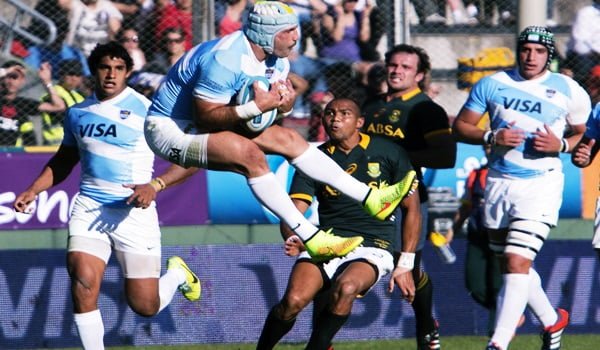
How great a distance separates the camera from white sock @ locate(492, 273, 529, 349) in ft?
30.5

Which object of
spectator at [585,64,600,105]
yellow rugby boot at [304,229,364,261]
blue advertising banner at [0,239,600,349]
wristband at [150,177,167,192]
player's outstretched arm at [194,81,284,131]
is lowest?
blue advertising banner at [0,239,600,349]

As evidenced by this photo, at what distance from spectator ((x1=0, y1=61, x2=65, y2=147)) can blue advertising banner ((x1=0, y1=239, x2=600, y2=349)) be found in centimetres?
231

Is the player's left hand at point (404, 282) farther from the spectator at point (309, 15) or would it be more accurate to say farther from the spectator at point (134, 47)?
the spectator at point (309, 15)

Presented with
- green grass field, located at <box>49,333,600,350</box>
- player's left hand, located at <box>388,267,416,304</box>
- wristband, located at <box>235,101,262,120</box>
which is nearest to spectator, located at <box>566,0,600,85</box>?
green grass field, located at <box>49,333,600,350</box>

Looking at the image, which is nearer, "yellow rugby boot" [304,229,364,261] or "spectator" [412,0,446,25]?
"yellow rugby boot" [304,229,364,261]

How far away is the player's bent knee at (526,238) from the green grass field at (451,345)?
142 centimetres

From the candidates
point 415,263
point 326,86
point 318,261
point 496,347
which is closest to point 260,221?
point 326,86

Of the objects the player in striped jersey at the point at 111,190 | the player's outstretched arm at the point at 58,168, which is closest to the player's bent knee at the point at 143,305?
the player in striped jersey at the point at 111,190

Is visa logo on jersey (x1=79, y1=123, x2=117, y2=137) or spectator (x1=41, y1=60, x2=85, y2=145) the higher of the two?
visa logo on jersey (x1=79, y1=123, x2=117, y2=137)

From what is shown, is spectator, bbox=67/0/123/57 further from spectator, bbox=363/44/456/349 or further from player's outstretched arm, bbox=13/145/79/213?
spectator, bbox=363/44/456/349

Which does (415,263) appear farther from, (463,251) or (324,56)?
(324,56)

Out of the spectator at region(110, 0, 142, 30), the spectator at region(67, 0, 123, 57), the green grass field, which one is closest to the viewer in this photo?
the green grass field

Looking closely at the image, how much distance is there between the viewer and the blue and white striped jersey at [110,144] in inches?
356

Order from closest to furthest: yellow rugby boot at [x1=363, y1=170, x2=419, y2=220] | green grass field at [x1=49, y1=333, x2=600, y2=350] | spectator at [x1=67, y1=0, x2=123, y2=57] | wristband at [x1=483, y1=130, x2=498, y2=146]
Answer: yellow rugby boot at [x1=363, y1=170, x2=419, y2=220] → wristband at [x1=483, y1=130, x2=498, y2=146] → green grass field at [x1=49, y1=333, x2=600, y2=350] → spectator at [x1=67, y1=0, x2=123, y2=57]
